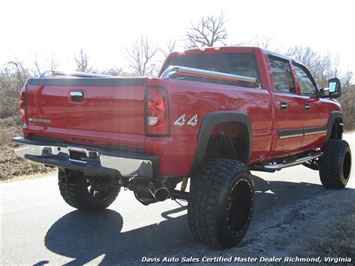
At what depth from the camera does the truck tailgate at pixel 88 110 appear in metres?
2.68

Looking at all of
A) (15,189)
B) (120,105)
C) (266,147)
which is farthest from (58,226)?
(266,147)

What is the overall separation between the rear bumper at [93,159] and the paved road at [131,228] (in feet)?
2.69

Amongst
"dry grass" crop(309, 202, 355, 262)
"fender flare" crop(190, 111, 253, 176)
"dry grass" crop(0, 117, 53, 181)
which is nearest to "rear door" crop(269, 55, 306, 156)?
"fender flare" crop(190, 111, 253, 176)

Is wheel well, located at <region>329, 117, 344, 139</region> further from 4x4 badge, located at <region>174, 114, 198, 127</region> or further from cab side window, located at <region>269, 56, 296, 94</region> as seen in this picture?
4x4 badge, located at <region>174, 114, 198, 127</region>

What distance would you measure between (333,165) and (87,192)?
377 cm

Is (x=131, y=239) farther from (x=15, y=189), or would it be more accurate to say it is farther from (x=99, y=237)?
(x=15, y=189)

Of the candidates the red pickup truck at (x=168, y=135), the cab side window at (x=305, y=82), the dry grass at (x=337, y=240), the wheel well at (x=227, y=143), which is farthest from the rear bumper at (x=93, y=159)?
the cab side window at (x=305, y=82)

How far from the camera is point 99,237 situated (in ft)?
11.1

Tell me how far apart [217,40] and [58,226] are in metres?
26.8

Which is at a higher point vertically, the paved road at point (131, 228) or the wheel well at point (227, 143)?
the wheel well at point (227, 143)

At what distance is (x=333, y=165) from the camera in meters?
5.22

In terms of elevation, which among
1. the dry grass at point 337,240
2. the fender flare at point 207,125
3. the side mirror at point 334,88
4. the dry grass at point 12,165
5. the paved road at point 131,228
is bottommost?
the dry grass at point 12,165

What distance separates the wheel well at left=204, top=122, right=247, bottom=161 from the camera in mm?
3372

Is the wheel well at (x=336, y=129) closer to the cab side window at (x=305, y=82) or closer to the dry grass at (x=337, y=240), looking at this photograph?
the cab side window at (x=305, y=82)
